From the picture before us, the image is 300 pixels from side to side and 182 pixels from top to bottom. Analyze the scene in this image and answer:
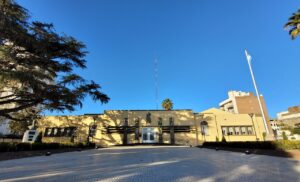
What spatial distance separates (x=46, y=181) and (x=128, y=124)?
23.8m

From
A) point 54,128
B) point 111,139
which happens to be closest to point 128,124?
point 111,139

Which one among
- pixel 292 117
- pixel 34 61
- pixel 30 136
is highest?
pixel 292 117

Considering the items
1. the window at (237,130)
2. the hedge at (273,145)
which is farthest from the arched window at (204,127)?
the hedge at (273,145)

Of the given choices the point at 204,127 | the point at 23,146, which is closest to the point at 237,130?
the point at 204,127

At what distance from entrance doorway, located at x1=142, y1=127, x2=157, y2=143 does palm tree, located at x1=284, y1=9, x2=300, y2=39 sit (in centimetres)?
2124

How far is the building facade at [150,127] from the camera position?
90.8 ft

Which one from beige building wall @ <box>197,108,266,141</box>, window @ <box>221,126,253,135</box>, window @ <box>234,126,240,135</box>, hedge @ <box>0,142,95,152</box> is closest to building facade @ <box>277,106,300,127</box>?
beige building wall @ <box>197,108,266,141</box>

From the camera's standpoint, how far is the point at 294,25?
18.0m

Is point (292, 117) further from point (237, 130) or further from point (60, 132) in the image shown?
point (60, 132)

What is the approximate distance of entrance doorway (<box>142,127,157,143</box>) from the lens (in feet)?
90.2

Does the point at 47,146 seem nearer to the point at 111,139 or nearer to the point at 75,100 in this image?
the point at 75,100

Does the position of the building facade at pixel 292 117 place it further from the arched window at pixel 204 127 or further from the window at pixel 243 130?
the arched window at pixel 204 127

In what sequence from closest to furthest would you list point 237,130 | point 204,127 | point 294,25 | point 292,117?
point 294,25, point 204,127, point 237,130, point 292,117

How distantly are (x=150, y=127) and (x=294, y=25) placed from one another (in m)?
22.2
